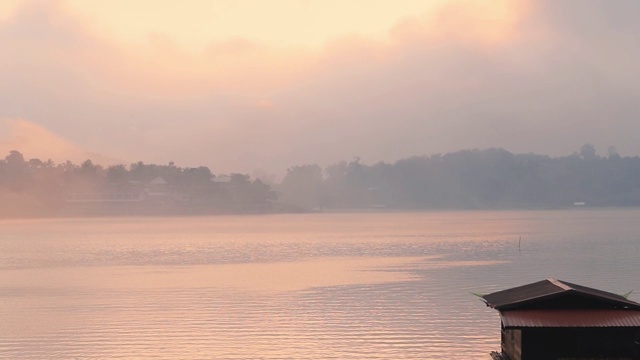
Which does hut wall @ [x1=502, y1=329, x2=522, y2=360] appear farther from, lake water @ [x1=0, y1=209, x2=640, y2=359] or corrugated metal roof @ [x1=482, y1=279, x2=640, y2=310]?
lake water @ [x1=0, y1=209, x2=640, y2=359]

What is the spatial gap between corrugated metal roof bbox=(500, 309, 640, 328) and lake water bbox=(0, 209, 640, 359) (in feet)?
20.1

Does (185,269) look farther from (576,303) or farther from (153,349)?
(576,303)

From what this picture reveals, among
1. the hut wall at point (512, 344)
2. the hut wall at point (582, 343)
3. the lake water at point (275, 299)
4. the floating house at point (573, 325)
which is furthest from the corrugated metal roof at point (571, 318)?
the lake water at point (275, 299)

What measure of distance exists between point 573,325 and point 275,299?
2343 centimetres

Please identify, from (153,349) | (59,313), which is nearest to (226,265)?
(59,313)

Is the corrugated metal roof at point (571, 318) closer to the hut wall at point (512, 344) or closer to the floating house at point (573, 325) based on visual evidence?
the floating house at point (573, 325)

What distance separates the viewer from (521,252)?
7825 cm

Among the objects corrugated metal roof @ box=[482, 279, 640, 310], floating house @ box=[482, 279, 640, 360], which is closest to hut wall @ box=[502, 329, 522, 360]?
floating house @ box=[482, 279, 640, 360]

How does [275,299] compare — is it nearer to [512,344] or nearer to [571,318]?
[512,344]

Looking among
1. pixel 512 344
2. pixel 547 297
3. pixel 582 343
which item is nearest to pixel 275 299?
pixel 512 344

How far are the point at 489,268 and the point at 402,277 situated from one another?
9876 millimetres

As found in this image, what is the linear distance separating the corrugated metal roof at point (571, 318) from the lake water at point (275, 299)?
612 centimetres

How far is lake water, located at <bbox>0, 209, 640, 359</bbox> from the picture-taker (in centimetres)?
2877

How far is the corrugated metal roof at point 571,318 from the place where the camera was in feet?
66.7
